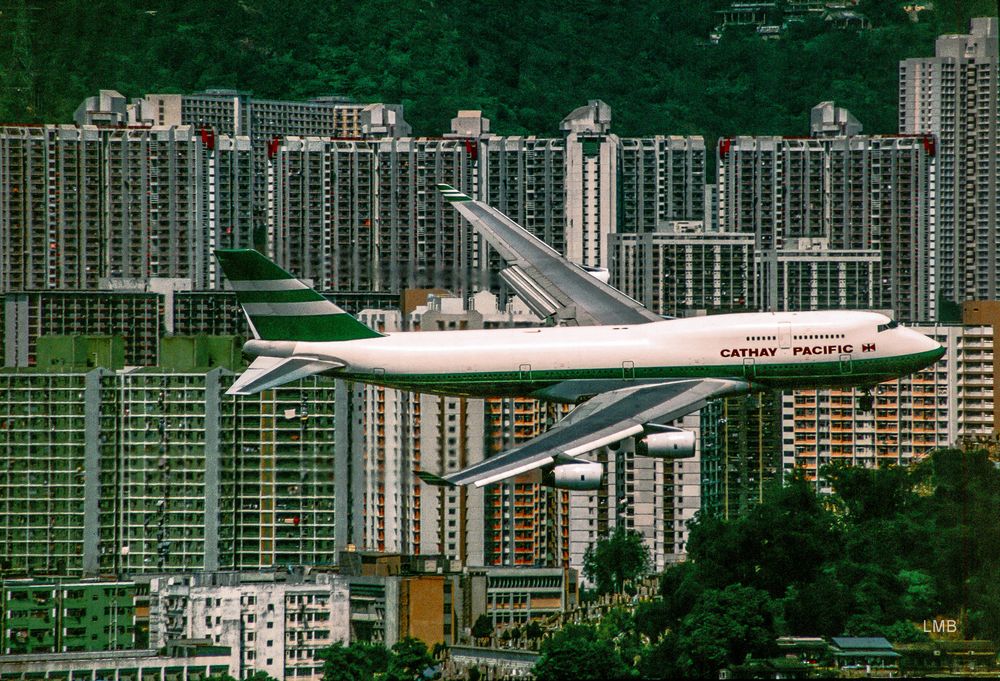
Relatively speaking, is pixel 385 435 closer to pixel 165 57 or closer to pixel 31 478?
pixel 31 478

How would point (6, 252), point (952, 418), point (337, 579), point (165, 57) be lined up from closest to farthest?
point (337, 579) → point (952, 418) → point (6, 252) → point (165, 57)

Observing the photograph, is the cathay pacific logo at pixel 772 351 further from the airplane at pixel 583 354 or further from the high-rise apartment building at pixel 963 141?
the high-rise apartment building at pixel 963 141

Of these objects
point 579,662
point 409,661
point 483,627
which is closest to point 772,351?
point 579,662

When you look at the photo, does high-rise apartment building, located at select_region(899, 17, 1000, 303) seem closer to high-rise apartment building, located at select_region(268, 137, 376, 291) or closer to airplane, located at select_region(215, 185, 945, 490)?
high-rise apartment building, located at select_region(268, 137, 376, 291)

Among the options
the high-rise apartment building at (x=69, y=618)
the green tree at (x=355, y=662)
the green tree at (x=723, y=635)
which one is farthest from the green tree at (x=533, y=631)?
the high-rise apartment building at (x=69, y=618)

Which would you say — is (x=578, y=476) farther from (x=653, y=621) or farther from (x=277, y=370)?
(x=653, y=621)

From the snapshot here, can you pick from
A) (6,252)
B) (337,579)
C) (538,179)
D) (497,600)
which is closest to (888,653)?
(497,600)
